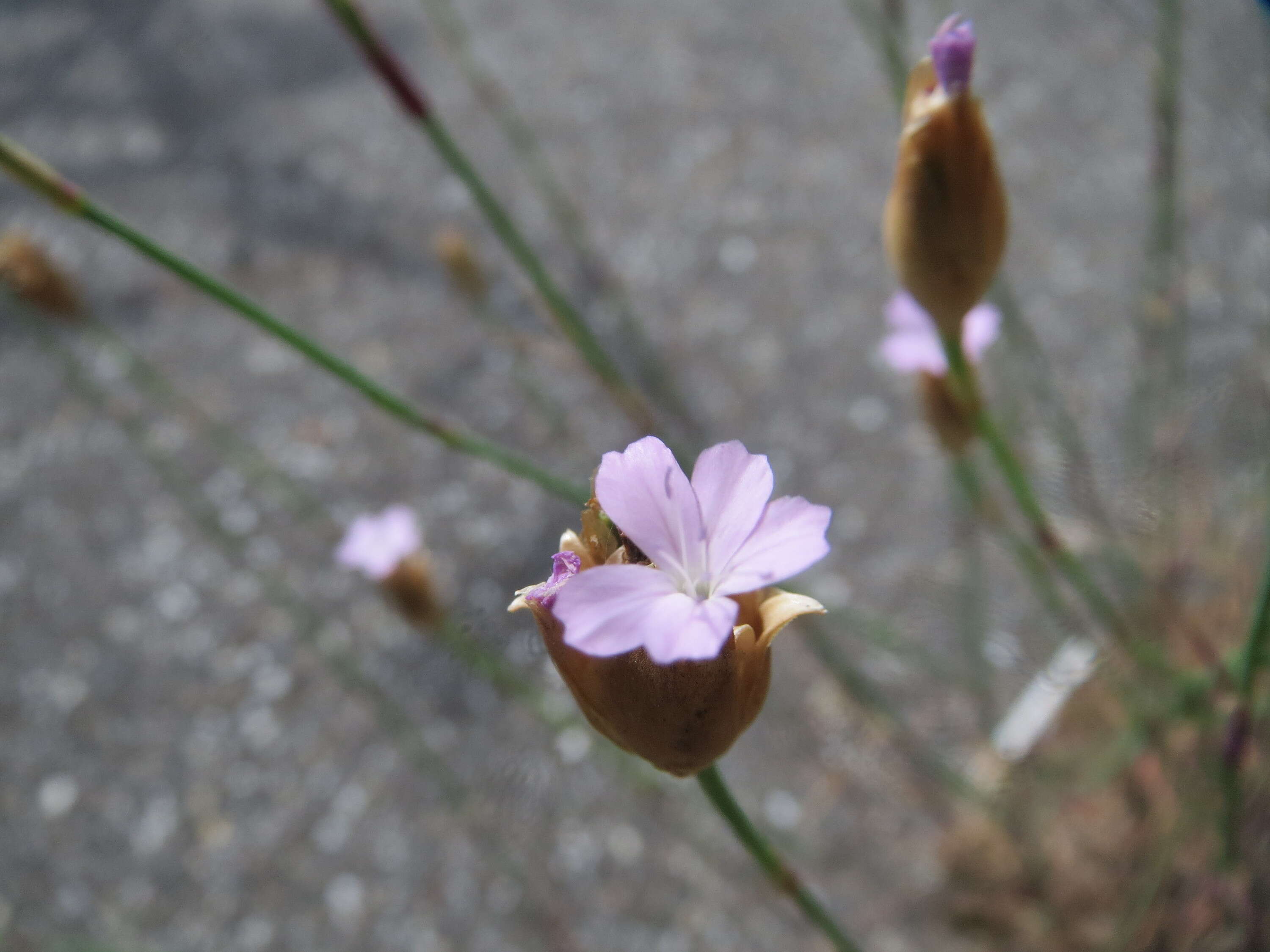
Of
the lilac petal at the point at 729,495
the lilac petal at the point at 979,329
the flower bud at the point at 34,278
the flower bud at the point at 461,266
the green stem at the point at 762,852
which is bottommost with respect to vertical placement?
the green stem at the point at 762,852

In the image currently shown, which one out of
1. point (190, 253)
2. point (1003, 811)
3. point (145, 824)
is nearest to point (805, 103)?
point (190, 253)

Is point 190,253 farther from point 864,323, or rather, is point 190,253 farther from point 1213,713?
point 1213,713

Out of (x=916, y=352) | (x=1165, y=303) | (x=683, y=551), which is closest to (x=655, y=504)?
(x=683, y=551)

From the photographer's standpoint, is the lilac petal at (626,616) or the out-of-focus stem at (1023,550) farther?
the out-of-focus stem at (1023,550)

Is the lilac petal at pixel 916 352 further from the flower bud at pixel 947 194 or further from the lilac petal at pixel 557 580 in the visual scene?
the lilac petal at pixel 557 580

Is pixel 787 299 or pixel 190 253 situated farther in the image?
pixel 190 253

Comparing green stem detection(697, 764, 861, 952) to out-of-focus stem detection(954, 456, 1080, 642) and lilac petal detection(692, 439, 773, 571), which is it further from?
out-of-focus stem detection(954, 456, 1080, 642)

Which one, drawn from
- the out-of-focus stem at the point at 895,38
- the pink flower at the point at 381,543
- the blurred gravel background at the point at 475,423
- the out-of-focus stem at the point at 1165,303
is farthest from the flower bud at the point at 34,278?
the out-of-focus stem at the point at 1165,303
